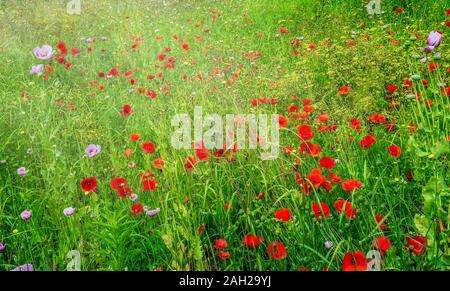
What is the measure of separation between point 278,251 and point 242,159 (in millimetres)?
632

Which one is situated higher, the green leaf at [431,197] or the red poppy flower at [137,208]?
the green leaf at [431,197]

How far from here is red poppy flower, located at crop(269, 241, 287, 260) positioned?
1.19 metres

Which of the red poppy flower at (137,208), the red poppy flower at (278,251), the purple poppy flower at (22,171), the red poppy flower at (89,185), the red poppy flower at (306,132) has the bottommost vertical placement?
the red poppy flower at (278,251)

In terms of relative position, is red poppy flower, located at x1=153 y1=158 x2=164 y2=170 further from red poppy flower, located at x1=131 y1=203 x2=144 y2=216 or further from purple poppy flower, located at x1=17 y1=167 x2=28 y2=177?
purple poppy flower, located at x1=17 y1=167 x2=28 y2=177

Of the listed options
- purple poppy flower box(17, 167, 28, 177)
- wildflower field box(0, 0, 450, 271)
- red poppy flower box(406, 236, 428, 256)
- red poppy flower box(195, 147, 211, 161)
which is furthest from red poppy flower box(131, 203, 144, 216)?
red poppy flower box(406, 236, 428, 256)

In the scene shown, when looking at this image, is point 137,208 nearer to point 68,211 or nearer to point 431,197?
point 68,211

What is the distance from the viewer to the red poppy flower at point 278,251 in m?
1.19

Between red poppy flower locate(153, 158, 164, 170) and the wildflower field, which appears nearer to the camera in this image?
the wildflower field

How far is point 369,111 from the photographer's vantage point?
2080mm

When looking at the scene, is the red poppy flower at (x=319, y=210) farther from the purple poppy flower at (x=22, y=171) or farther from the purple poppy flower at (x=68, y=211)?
the purple poppy flower at (x=22, y=171)

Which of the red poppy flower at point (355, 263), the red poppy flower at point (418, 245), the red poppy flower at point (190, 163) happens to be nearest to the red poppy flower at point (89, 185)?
the red poppy flower at point (190, 163)

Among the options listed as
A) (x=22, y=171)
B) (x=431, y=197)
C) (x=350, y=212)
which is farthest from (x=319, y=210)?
(x=22, y=171)
